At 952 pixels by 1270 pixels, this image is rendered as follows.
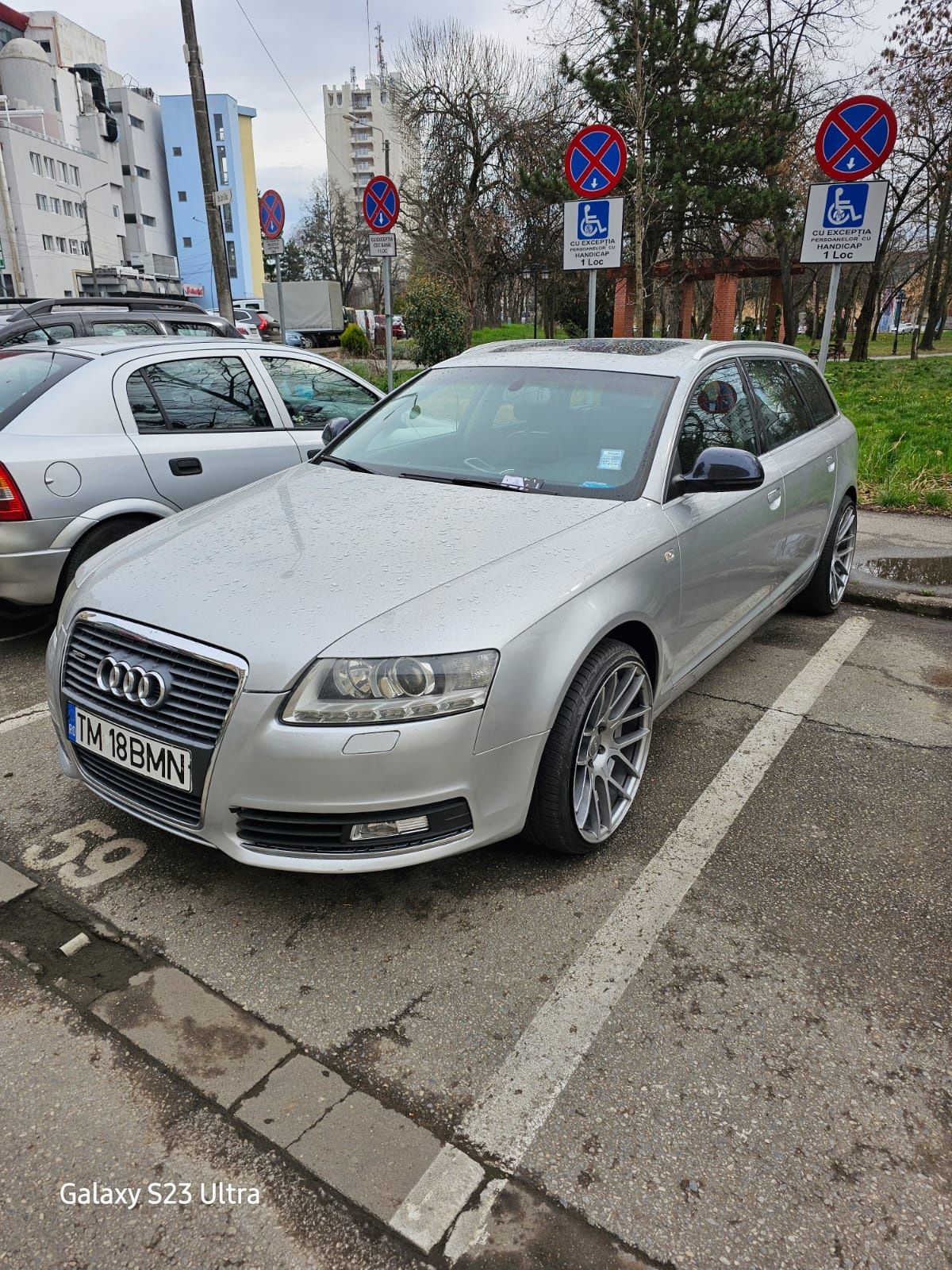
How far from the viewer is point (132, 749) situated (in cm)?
256

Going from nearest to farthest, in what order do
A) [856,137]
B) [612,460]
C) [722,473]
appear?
[722,473]
[612,460]
[856,137]

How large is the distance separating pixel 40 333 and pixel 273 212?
10.6 feet

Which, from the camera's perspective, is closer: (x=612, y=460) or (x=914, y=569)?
(x=612, y=460)

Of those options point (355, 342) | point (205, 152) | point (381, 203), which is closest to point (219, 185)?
point (355, 342)

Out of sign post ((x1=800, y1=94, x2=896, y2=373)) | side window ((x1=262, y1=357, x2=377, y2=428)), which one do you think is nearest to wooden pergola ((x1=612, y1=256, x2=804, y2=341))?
sign post ((x1=800, y1=94, x2=896, y2=373))

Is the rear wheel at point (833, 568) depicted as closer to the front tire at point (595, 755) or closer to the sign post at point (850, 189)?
the sign post at point (850, 189)

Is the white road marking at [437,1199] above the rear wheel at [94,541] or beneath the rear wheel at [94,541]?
beneath

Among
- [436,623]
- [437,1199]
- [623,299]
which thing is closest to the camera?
[437,1199]

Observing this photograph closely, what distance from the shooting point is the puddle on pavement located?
6.02 metres

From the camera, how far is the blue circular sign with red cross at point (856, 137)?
6.32m

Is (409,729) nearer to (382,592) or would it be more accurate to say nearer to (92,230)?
(382,592)

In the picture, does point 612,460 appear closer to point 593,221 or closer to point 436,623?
point 436,623

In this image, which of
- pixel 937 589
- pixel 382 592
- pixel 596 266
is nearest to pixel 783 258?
pixel 596 266

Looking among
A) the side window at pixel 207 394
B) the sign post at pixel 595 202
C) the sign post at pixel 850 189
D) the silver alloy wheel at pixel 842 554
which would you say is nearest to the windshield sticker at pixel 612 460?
the silver alloy wheel at pixel 842 554
